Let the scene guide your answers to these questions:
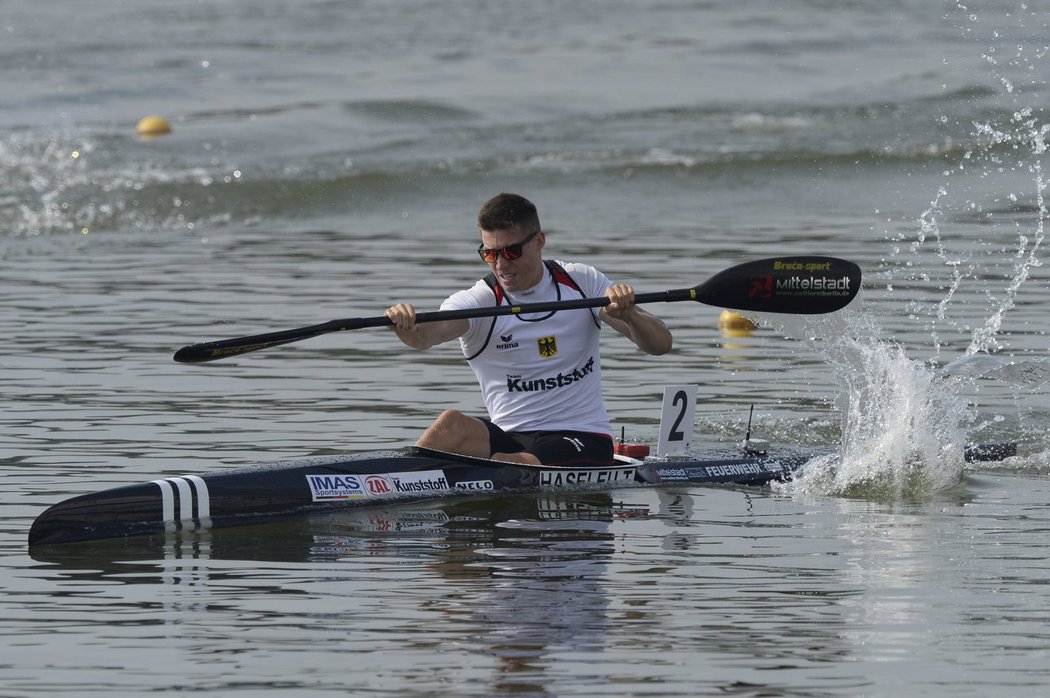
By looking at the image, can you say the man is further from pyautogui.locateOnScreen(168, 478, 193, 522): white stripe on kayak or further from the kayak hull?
pyautogui.locateOnScreen(168, 478, 193, 522): white stripe on kayak

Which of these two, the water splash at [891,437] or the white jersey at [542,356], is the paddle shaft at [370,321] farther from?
the water splash at [891,437]

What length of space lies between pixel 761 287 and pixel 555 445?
1550 mm

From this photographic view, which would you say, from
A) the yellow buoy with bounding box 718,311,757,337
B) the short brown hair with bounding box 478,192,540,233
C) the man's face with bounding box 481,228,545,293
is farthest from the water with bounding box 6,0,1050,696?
the short brown hair with bounding box 478,192,540,233

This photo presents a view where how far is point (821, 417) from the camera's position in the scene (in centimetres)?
1104

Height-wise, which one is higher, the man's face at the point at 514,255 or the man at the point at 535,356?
the man's face at the point at 514,255

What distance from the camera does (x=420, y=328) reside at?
8.67 meters

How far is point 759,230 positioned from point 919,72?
46.4ft

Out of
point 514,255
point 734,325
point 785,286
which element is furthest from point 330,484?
point 734,325

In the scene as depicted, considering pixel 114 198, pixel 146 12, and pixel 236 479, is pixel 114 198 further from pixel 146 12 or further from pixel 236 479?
pixel 146 12

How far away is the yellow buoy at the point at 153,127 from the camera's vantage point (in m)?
27.4

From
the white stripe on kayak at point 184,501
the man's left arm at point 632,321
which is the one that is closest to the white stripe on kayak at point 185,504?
the white stripe on kayak at point 184,501

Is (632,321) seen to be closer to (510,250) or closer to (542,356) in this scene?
(542,356)

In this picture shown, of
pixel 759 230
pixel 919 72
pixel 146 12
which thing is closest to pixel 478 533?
pixel 759 230

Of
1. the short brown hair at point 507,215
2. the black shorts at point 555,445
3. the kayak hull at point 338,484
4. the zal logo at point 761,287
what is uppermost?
the short brown hair at point 507,215
